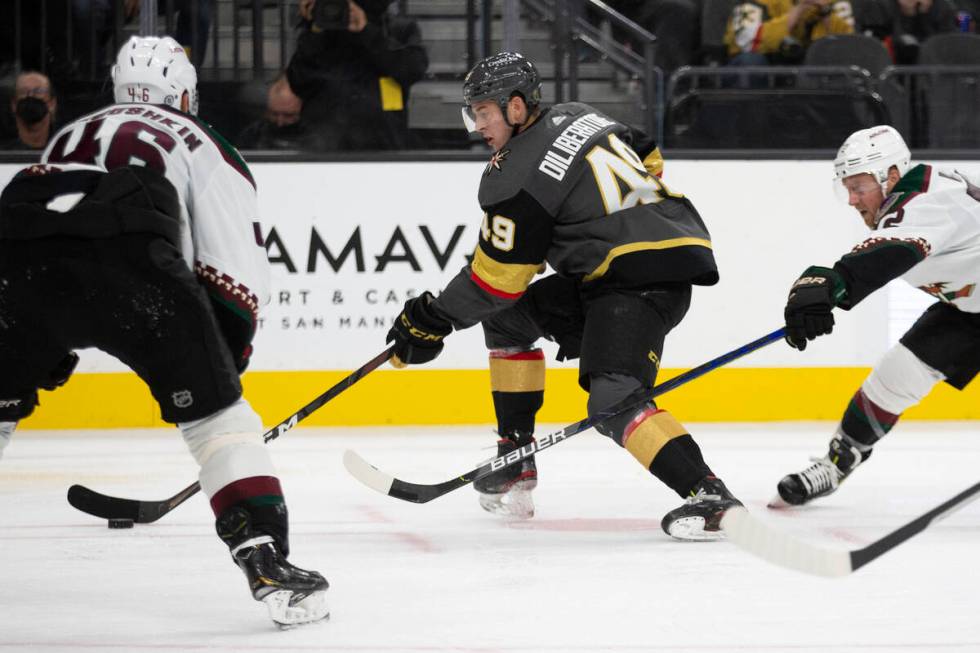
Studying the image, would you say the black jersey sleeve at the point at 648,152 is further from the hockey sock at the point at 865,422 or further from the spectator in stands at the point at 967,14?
the spectator in stands at the point at 967,14

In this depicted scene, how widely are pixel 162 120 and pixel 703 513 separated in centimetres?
136

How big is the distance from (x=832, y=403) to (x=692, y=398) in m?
0.53

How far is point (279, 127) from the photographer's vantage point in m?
5.10

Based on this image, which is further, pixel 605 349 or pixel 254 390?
pixel 254 390

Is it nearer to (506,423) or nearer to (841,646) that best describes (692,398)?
(506,423)

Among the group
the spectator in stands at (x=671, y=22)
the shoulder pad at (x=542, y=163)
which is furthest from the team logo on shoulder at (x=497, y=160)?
the spectator in stands at (x=671, y=22)

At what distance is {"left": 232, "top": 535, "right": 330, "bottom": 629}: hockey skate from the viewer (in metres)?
2.08

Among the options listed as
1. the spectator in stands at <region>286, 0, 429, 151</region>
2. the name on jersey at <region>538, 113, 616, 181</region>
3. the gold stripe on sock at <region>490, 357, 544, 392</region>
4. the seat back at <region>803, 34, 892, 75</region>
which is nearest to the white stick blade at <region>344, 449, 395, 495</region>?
the gold stripe on sock at <region>490, 357, 544, 392</region>

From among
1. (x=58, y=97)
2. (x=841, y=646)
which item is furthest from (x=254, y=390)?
(x=841, y=646)

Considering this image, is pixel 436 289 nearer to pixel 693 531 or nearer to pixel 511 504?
pixel 511 504

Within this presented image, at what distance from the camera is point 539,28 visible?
17.0 feet

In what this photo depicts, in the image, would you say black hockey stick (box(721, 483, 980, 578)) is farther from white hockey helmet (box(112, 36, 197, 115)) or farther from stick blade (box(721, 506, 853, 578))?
white hockey helmet (box(112, 36, 197, 115))

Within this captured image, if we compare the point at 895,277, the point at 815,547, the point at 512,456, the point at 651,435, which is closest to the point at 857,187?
the point at 895,277

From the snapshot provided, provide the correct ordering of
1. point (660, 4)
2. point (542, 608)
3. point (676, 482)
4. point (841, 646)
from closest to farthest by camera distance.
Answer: point (841, 646)
point (542, 608)
point (676, 482)
point (660, 4)
